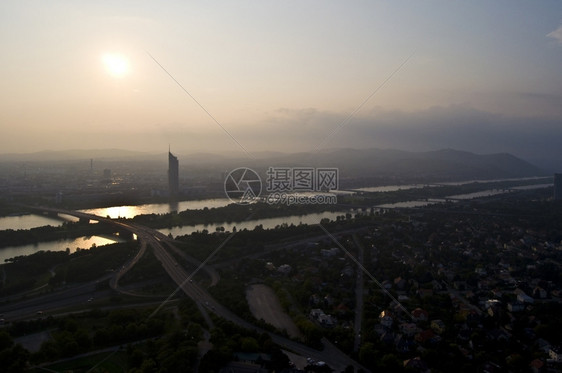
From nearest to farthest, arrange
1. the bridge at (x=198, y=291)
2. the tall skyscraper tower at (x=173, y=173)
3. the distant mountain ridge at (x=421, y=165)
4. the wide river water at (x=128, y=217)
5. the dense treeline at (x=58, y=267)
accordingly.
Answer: the bridge at (x=198, y=291)
the dense treeline at (x=58, y=267)
the wide river water at (x=128, y=217)
the tall skyscraper tower at (x=173, y=173)
the distant mountain ridge at (x=421, y=165)

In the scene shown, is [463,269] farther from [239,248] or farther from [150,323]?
[150,323]

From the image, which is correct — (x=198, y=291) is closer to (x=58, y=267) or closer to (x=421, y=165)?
(x=58, y=267)

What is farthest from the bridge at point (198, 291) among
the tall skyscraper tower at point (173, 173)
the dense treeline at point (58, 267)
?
the tall skyscraper tower at point (173, 173)

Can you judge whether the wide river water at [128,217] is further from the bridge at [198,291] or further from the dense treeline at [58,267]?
the dense treeline at [58,267]

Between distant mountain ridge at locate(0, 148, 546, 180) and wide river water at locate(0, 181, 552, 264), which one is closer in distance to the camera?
wide river water at locate(0, 181, 552, 264)

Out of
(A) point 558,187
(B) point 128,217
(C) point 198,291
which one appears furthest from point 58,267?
(A) point 558,187

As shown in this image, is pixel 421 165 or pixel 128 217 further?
pixel 421 165

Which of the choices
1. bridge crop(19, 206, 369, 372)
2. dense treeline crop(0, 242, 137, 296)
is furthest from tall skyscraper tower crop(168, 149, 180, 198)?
dense treeline crop(0, 242, 137, 296)

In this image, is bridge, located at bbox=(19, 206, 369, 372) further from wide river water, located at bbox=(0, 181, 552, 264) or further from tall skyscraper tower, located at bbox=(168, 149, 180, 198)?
tall skyscraper tower, located at bbox=(168, 149, 180, 198)

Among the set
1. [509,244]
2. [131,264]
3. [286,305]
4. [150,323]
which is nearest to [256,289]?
[286,305]

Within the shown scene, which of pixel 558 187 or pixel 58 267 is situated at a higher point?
pixel 558 187

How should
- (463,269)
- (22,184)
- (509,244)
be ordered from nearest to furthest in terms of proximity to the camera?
(463,269) → (509,244) → (22,184)
